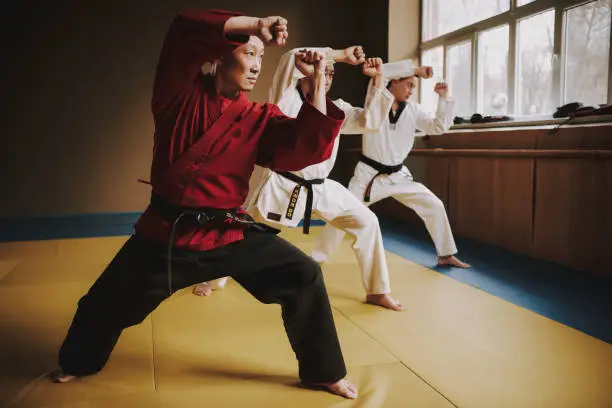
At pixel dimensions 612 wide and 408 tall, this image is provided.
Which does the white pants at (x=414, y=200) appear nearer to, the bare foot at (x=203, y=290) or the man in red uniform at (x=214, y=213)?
the bare foot at (x=203, y=290)

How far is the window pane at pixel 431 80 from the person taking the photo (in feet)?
20.1

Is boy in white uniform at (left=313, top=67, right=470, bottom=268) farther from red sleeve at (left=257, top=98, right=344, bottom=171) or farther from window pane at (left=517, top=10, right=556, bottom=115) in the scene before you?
red sleeve at (left=257, top=98, right=344, bottom=171)

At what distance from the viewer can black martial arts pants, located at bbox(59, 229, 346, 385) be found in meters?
1.86

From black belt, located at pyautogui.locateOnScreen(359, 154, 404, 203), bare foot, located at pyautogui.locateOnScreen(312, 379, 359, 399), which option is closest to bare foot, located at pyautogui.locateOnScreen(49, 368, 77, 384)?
bare foot, located at pyautogui.locateOnScreen(312, 379, 359, 399)

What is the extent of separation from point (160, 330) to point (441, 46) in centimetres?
484

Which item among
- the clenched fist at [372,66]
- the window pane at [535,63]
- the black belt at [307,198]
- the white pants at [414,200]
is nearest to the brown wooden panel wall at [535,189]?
the window pane at [535,63]

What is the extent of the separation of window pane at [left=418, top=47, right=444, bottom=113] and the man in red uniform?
Answer: 4.74m

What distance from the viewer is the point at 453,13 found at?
229 inches

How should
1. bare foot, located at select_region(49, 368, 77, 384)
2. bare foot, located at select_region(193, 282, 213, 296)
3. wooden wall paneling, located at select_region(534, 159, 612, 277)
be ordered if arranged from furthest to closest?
wooden wall paneling, located at select_region(534, 159, 612, 277) → bare foot, located at select_region(193, 282, 213, 296) → bare foot, located at select_region(49, 368, 77, 384)

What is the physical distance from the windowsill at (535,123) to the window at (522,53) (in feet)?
0.50

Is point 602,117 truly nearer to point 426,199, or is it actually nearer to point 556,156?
point 556,156

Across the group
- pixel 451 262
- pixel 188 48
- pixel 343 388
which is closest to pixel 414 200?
pixel 451 262

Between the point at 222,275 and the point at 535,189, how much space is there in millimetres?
3021

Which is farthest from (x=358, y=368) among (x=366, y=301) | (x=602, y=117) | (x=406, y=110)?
(x=602, y=117)
